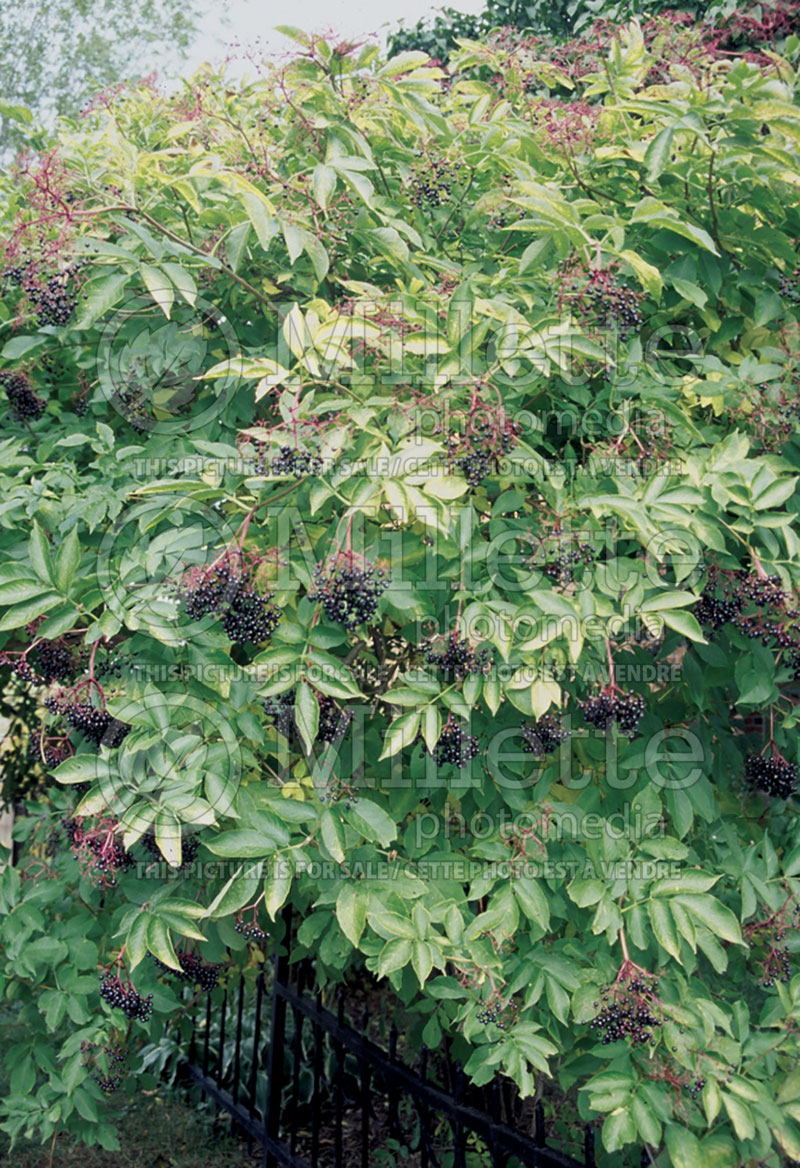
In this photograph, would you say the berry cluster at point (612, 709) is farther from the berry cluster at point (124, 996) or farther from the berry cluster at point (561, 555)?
the berry cluster at point (124, 996)

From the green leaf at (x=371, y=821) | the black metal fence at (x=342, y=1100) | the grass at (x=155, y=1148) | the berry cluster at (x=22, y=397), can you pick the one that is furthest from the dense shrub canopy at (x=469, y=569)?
the grass at (x=155, y=1148)

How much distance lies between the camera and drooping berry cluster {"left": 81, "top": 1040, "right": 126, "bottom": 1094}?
9.28ft

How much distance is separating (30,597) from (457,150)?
1.54 m

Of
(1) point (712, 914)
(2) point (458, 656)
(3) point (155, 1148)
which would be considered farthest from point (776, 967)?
(3) point (155, 1148)

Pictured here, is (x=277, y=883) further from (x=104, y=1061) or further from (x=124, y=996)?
(x=104, y=1061)

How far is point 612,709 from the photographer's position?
2.07m

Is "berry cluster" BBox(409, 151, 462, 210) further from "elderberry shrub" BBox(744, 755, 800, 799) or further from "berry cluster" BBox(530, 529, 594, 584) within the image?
"elderberry shrub" BBox(744, 755, 800, 799)

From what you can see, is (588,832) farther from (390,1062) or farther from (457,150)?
(457,150)

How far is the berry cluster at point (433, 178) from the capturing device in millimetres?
2555

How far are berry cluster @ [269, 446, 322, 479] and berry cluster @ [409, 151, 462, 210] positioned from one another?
38.5 inches

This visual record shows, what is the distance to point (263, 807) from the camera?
7.42 feet

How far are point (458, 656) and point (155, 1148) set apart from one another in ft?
11.5

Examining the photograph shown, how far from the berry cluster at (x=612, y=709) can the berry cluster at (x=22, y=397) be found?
1.91 m

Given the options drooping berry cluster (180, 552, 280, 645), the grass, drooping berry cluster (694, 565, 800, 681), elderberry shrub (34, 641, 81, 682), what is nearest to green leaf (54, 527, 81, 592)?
elderberry shrub (34, 641, 81, 682)
